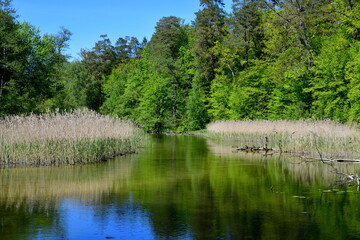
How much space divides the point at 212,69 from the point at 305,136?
32.7 metres

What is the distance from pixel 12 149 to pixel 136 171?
4851 mm

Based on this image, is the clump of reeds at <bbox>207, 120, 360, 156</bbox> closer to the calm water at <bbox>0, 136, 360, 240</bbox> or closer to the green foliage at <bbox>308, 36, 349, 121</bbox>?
the calm water at <bbox>0, 136, 360, 240</bbox>

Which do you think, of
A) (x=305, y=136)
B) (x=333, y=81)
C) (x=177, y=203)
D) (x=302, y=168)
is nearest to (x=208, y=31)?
(x=333, y=81)

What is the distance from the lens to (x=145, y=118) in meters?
51.4

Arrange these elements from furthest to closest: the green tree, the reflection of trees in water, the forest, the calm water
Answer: the green tree < the forest < the reflection of trees in water < the calm water

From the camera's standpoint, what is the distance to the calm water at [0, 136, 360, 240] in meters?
6.81

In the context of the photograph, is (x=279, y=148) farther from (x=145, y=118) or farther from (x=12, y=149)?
(x=145, y=118)

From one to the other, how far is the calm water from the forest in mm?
14183

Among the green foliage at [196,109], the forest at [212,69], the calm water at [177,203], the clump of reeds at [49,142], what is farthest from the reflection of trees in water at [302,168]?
the green foliage at [196,109]

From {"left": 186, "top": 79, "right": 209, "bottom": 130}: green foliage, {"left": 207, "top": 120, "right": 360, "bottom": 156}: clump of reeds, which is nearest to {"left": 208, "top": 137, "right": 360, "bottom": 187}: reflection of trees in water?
{"left": 207, "top": 120, "right": 360, "bottom": 156}: clump of reeds

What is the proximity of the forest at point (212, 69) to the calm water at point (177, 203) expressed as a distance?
1418 centimetres

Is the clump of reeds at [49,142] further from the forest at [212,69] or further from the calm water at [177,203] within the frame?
the forest at [212,69]

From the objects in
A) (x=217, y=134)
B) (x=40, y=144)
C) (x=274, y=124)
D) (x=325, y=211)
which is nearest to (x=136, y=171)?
(x=40, y=144)

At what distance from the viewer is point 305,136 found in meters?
19.3
